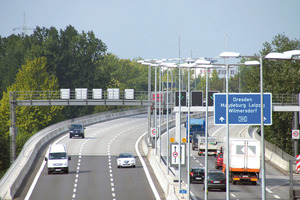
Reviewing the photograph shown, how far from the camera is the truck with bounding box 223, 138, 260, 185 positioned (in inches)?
1852

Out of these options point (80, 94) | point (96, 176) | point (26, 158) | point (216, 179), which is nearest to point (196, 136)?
point (80, 94)

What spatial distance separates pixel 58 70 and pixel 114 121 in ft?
108

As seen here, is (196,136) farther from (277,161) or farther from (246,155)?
(246,155)

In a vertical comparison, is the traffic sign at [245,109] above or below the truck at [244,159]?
above

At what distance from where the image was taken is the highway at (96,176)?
43594 mm

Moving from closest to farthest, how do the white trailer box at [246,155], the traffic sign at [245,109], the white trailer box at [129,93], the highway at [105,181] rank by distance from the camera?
the traffic sign at [245,109]
the highway at [105,181]
the white trailer box at [246,155]
the white trailer box at [129,93]

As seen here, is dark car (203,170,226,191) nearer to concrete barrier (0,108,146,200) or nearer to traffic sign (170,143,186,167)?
traffic sign (170,143,186,167)

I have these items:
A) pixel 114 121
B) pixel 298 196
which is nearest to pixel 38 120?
pixel 114 121

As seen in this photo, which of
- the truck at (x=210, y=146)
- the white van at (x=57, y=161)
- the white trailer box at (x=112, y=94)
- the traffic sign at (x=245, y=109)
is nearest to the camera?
the traffic sign at (x=245, y=109)

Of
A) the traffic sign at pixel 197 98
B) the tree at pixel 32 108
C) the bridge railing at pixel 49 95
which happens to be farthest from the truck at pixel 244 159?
Result: the tree at pixel 32 108

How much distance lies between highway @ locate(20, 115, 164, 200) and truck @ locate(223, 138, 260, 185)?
716cm

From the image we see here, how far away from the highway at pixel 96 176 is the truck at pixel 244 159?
7158 millimetres

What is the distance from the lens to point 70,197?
4234 centimetres

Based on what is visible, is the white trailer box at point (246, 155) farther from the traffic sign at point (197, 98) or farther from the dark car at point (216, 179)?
the traffic sign at point (197, 98)
